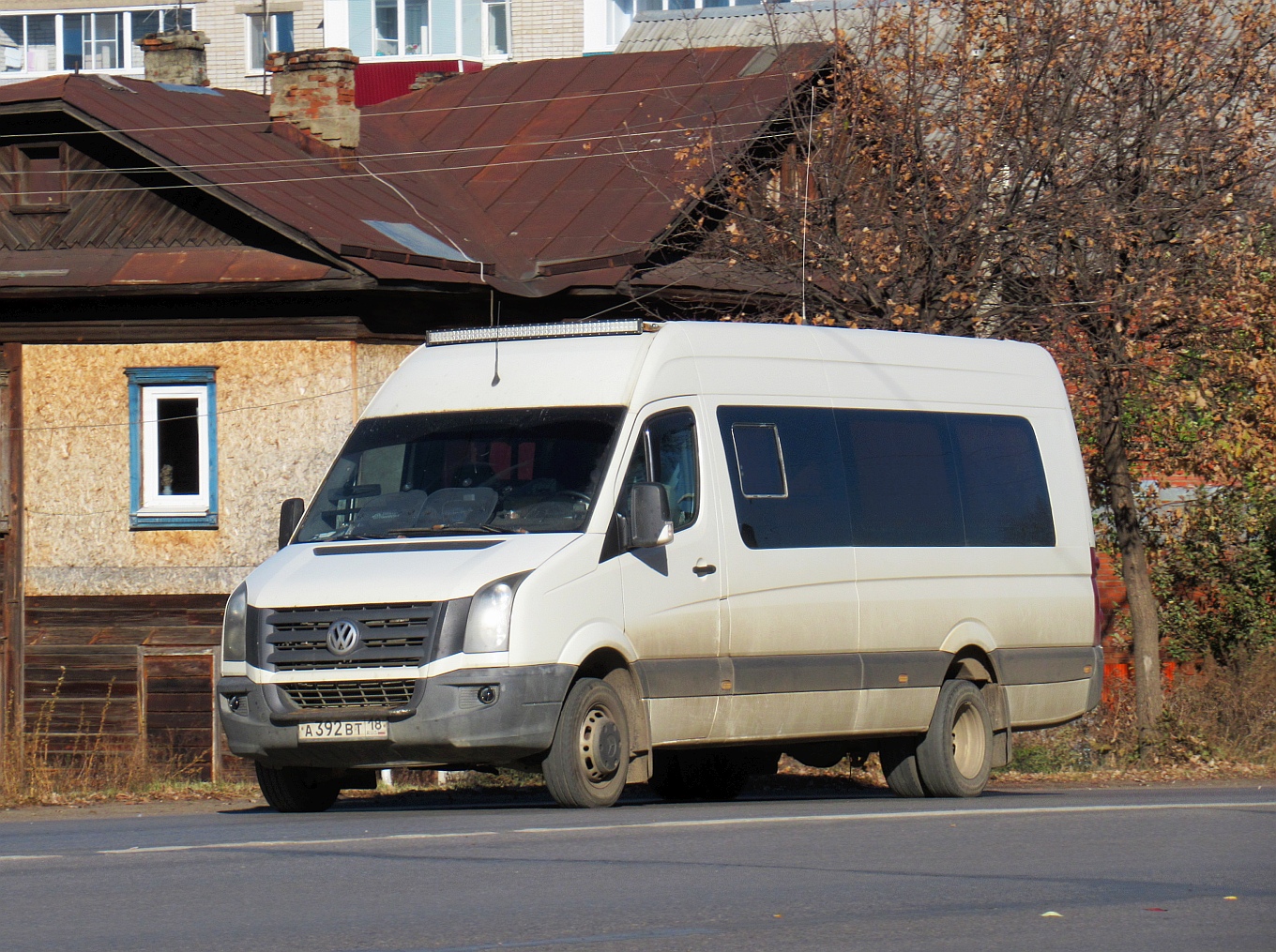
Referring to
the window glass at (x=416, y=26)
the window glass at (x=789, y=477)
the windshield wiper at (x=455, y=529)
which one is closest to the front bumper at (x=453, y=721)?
the windshield wiper at (x=455, y=529)

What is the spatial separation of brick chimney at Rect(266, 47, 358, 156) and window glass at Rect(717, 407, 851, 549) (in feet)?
47.3

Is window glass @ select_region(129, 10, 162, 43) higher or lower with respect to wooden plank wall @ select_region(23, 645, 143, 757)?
higher

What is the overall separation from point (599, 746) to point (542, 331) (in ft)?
Result: 8.05

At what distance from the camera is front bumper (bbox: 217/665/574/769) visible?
9914mm

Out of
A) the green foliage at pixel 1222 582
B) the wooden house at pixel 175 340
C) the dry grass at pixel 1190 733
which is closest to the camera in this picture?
the dry grass at pixel 1190 733

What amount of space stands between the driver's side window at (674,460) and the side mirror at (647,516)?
0.36 metres

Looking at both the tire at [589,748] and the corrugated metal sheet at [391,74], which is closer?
the tire at [589,748]

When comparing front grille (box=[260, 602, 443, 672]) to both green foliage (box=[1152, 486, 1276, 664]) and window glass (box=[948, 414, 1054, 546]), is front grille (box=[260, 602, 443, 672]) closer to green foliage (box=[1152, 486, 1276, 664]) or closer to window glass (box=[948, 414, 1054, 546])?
window glass (box=[948, 414, 1054, 546])

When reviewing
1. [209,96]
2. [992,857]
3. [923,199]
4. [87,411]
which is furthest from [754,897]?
[209,96]

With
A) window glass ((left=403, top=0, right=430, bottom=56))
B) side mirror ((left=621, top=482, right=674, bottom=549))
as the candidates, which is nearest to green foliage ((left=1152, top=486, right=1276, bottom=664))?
side mirror ((left=621, top=482, right=674, bottom=549))

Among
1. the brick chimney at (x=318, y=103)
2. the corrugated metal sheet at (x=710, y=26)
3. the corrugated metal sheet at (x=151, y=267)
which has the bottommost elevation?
the corrugated metal sheet at (x=151, y=267)

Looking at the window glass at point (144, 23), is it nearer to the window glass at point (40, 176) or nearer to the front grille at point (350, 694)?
the window glass at point (40, 176)

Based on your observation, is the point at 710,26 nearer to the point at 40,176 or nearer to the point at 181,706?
the point at 40,176

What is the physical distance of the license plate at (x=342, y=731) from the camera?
10008 millimetres
